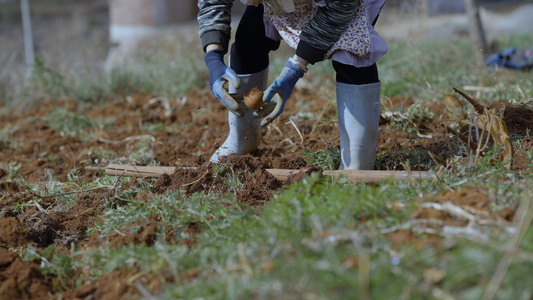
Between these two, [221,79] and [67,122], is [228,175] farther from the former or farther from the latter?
[67,122]

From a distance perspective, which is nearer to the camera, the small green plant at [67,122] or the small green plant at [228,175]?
the small green plant at [228,175]

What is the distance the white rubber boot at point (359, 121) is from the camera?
2506 mm

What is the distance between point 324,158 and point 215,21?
0.91 metres

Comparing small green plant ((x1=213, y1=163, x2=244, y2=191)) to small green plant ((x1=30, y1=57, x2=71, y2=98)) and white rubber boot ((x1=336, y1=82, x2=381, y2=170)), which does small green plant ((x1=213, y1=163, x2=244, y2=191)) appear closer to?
white rubber boot ((x1=336, y1=82, x2=381, y2=170))

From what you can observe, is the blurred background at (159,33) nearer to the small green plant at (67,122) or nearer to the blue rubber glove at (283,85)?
the small green plant at (67,122)

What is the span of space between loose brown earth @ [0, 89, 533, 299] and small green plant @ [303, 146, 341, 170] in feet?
0.14

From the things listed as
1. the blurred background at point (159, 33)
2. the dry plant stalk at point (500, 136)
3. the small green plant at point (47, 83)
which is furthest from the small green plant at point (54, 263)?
the small green plant at point (47, 83)

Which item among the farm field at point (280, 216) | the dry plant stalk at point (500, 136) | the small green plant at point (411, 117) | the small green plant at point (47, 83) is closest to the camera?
the farm field at point (280, 216)

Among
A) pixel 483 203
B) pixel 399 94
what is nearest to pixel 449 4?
pixel 399 94

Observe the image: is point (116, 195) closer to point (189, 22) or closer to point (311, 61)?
point (311, 61)

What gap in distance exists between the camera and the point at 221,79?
2.45m

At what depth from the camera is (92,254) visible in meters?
1.91

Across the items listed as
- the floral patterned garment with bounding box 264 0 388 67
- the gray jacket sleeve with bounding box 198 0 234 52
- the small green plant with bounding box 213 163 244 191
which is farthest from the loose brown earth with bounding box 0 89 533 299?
the floral patterned garment with bounding box 264 0 388 67

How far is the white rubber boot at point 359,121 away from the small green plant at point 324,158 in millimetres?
165
